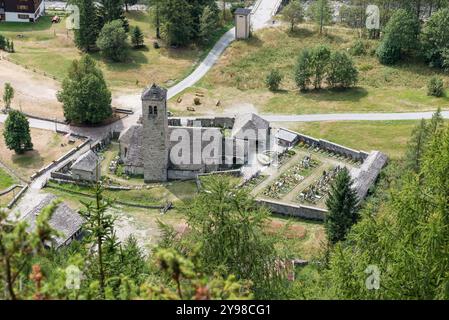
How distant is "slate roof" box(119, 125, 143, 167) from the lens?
2515 inches

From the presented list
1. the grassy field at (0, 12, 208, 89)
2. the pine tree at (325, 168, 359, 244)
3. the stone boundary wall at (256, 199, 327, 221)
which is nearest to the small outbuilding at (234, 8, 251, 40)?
the grassy field at (0, 12, 208, 89)

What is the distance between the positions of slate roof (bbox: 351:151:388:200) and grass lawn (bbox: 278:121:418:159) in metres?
2.78

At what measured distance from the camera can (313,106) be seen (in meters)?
80.0

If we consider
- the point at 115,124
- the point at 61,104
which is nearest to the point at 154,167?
the point at 115,124

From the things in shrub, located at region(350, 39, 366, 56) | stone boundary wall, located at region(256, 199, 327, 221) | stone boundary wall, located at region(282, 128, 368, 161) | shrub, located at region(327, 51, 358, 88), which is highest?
shrub, located at region(350, 39, 366, 56)

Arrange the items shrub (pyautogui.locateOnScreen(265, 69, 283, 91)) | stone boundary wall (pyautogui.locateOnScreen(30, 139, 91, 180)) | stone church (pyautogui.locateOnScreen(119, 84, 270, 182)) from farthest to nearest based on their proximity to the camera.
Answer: shrub (pyautogui.locateOnScreen(265, 69, 283, 91)), stone boundary wall (pyautogui.locateOnScreen(30, 139, 91, 180)), stone church (pyautogui.locateOnScreen(119, 84, 270, 182))

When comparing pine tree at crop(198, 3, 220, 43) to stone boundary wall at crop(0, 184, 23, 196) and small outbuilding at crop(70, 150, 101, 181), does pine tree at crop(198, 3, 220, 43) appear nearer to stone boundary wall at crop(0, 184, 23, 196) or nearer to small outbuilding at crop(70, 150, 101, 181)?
small outbuilding at crop(70, 150, 101, 181)

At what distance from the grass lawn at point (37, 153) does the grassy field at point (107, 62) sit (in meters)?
16.7

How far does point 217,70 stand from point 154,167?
3230 centimetres

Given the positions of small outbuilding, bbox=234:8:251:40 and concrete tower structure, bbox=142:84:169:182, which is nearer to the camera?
concrete tower structure, bbox=142:84:169:182

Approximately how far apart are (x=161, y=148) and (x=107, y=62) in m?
36.3

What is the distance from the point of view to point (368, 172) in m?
61.2
